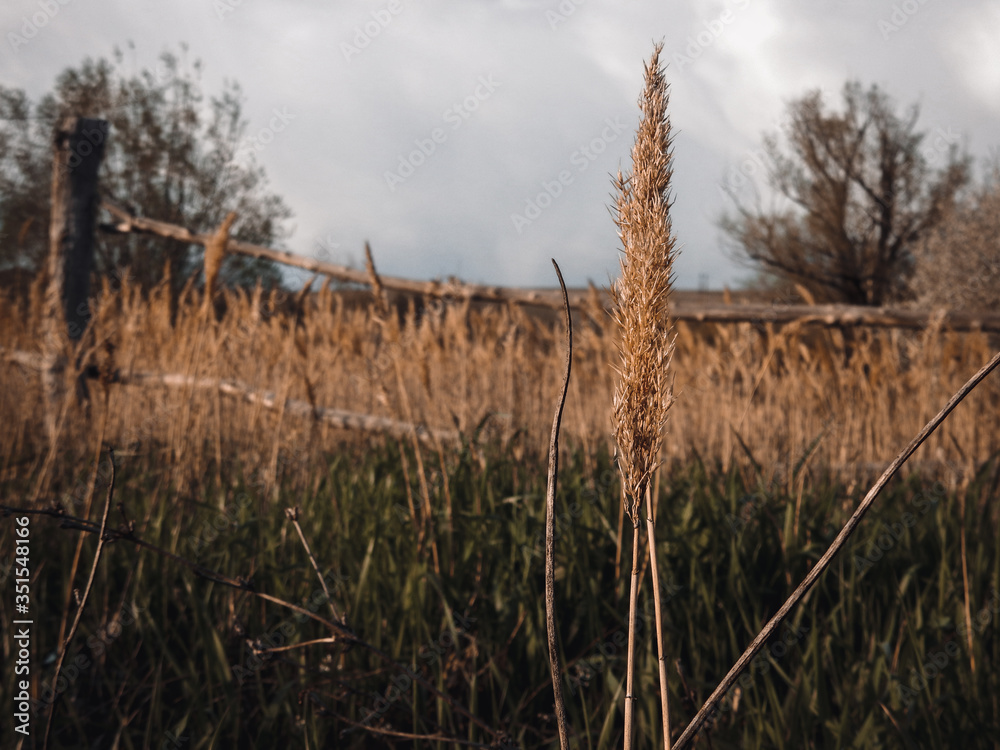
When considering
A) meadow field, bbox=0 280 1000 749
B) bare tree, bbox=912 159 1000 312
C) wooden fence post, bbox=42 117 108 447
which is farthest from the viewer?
bare tree, bbox=912 159 1000 312

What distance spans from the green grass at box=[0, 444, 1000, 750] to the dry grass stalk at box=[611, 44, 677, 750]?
0.92 m

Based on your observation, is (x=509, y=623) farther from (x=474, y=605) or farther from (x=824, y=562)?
(x=824, y=562)

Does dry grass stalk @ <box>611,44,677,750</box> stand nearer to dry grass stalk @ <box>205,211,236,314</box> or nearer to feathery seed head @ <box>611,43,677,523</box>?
feathery seed head @ <box>611,43,677,523</box>

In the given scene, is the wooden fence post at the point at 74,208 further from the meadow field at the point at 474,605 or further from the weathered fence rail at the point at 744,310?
the meadow field at the point at 474,605

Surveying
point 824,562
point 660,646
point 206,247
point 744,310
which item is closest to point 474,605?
point 660,646

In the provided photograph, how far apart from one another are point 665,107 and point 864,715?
1.59 metres

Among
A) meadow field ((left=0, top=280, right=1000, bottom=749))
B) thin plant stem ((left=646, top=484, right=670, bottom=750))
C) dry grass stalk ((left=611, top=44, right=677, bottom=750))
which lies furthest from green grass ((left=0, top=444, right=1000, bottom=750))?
dry grass stalk ((left=611, top=44, right=677, bottom=750))

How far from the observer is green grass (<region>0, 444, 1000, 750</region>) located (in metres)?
1.53

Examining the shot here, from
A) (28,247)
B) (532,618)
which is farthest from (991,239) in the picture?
(28,247)

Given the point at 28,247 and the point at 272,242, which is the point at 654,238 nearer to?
the point at 272,242

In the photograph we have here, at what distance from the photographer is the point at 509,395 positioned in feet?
15.4

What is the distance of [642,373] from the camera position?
1.74 feet

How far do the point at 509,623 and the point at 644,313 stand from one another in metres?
1.51

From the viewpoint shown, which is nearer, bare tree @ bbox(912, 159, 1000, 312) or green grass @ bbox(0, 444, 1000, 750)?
green grass @ bbox(0, 444, 1000, 750)
